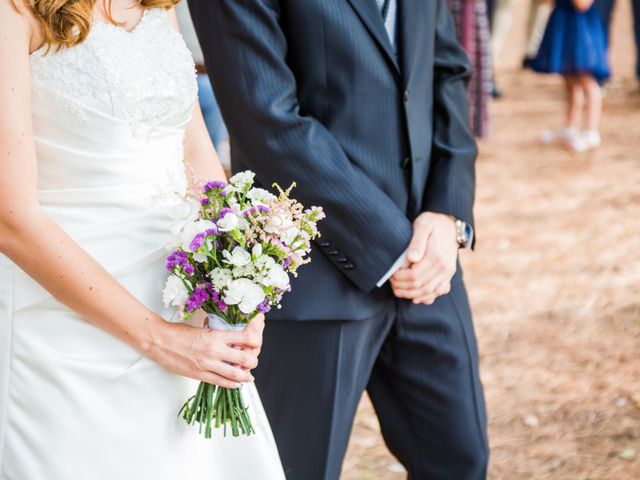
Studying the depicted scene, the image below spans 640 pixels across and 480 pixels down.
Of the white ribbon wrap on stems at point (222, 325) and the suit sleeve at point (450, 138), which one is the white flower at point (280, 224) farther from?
A: the suit sleeve at point (450, 138)

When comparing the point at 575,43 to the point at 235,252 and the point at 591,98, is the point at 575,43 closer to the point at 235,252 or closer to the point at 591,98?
the point at 591,98

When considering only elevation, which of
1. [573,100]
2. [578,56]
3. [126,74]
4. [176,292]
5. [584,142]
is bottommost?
[584,142]

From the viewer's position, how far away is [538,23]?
10625mm

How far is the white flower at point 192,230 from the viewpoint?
1.77 metres

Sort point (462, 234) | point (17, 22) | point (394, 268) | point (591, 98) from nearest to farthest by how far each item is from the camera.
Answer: point (17, 22) < point (394, 268) < point (462, 234) < point (591, 98)

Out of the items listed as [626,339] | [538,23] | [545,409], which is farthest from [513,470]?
[538,23]

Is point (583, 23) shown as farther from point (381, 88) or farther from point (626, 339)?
point (381, 88)

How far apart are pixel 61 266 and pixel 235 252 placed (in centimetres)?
31

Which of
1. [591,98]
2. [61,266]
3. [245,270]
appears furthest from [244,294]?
[591,98]

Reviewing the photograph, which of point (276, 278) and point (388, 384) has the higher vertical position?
point (276, 278)

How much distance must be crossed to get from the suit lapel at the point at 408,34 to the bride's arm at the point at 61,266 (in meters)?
0.73

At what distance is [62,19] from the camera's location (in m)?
1.75

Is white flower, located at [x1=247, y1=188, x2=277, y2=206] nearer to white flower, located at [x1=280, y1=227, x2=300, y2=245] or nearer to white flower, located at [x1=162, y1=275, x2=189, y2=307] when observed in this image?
white flower, located at [x1=280, y1=227, x2=300, y2=245]

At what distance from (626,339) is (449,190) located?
2704mm
